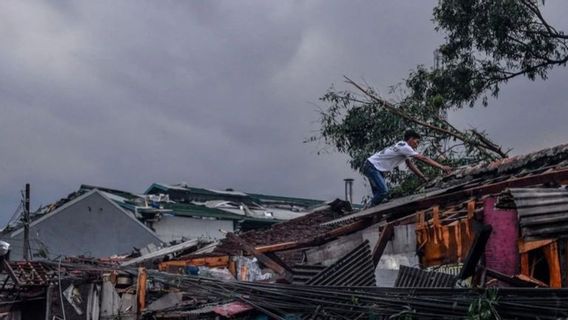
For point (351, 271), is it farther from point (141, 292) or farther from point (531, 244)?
point (141, 292)

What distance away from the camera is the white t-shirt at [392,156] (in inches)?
410

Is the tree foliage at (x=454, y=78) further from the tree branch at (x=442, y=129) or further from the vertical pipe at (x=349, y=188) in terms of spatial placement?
the vertical pipe at (x=349, y=188)

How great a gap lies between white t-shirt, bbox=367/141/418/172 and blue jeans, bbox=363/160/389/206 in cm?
8

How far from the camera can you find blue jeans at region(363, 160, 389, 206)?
10547 mm

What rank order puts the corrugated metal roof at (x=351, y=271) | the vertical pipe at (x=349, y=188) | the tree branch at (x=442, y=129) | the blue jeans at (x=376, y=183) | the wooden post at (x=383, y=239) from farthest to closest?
the vertical pipe at (x=349, y=188) < the tree branch at (x=442, y=129) < the blue jeans at (x=376, y=183) < the wooden post at (x=383, y=239) < the corrugated metal roof at (x=351, y=271)

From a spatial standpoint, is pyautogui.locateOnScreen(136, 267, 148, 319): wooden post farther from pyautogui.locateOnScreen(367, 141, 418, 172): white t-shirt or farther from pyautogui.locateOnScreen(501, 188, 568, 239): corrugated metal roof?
pyautogui.locateOnScreen(501, 188, 568, 239): corrugated metal roof

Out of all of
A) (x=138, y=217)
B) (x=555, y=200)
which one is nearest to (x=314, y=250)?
(x=555, y=200)

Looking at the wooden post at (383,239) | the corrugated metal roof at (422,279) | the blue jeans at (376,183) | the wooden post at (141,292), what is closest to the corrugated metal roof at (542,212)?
the corrugated metal roof at (422,279)


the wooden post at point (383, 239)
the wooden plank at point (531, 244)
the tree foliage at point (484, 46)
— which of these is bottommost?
the wooden plank at point (531, 244)

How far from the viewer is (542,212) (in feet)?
17.7

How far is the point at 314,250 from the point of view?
29.1 feet

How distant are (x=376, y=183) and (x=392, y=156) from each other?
448 mm

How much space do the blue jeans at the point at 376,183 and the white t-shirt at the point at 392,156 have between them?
8 cm

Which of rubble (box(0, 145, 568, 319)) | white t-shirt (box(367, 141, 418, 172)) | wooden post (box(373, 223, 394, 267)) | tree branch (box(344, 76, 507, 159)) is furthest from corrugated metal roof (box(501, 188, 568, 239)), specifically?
tree branch (box(344, 76, 507, 159))
